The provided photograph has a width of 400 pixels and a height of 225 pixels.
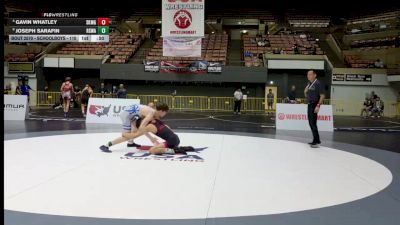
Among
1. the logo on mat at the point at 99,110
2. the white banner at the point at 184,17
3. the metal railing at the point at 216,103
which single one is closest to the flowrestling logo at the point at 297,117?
the white banner at the point at 184,17

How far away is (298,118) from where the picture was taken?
Result: 13148 millimetres

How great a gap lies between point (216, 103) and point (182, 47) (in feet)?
35.8

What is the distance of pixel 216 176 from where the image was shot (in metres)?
5.21

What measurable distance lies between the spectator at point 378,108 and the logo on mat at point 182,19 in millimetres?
13977

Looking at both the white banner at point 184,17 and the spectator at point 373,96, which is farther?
the spectator at point 373,96

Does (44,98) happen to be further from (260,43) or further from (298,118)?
(298,118)

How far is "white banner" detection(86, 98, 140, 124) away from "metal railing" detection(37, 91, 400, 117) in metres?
10.8

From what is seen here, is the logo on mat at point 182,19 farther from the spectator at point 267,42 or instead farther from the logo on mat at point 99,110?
the spectator at point 267,42

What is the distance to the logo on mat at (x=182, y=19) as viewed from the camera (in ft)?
46.9

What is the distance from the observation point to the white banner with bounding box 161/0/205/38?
46.6 ft

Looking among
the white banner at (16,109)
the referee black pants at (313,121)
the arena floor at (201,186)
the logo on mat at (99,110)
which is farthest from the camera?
the white banner at (16,109)
